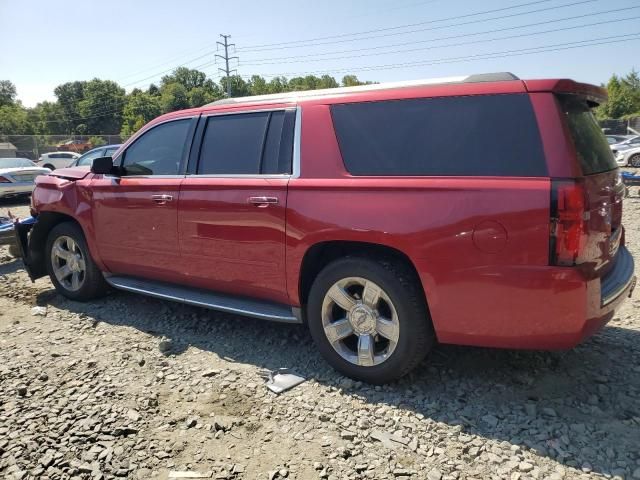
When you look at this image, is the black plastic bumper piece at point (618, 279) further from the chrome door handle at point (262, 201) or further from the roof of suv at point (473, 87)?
the chrome door handle at point (262, 201)

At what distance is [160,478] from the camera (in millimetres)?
2461

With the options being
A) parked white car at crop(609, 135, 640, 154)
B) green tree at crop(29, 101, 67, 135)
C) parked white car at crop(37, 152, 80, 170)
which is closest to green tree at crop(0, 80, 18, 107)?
green tree at crop(29, 101, 67, 135)

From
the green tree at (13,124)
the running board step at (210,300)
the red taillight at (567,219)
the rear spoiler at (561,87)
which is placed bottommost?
the running board step at (210,300)

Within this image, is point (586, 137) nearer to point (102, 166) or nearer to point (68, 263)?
point (102, 166)

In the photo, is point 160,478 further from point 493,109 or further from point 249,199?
point 493,109

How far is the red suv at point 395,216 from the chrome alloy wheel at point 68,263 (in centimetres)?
99

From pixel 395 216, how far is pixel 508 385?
134 cm

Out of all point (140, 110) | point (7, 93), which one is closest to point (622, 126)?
point (140, 110)

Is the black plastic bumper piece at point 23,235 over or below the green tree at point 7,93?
below

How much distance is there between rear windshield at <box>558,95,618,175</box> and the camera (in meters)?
2.71

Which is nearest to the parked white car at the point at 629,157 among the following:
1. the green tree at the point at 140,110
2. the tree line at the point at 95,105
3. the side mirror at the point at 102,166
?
the side mirror at the point at 102,166

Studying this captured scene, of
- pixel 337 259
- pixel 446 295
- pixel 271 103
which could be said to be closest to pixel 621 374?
pixel 446 295

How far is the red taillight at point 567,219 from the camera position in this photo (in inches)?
99.1

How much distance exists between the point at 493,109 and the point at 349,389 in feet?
6.30
